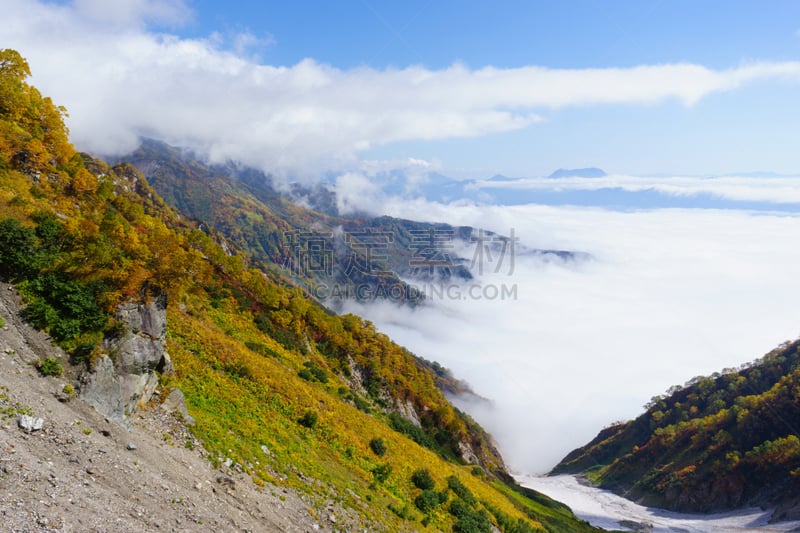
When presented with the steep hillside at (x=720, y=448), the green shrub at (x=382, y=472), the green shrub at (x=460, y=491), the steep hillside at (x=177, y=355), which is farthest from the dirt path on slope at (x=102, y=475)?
the steep hillside at (x=720, y=448)

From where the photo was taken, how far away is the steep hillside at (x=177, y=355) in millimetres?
21359

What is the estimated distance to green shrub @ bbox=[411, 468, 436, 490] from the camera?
3379 centimetres

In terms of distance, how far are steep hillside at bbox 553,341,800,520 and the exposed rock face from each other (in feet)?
406

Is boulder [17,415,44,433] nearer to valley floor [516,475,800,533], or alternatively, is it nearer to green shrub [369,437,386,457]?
green shrub [369,437,386,457]

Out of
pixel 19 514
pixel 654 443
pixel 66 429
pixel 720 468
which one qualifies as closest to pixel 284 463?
pixel 66 429

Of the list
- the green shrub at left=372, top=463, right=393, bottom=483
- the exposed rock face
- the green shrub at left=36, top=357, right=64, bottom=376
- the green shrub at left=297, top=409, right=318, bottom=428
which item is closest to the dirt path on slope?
the green shrub at left=36, top=357, right=64, bottom=376

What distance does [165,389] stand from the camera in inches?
943

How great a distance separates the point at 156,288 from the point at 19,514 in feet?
49.1

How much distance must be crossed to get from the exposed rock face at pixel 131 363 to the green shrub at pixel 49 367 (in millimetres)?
1118

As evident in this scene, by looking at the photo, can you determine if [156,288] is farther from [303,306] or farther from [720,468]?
[720,468]

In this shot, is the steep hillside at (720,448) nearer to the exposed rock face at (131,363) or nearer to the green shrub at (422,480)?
the green shrub at (422,480)

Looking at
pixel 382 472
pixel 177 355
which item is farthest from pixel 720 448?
pixel 177 355

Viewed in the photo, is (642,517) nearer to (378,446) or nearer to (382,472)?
(378,446)

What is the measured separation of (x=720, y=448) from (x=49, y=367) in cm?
16080
